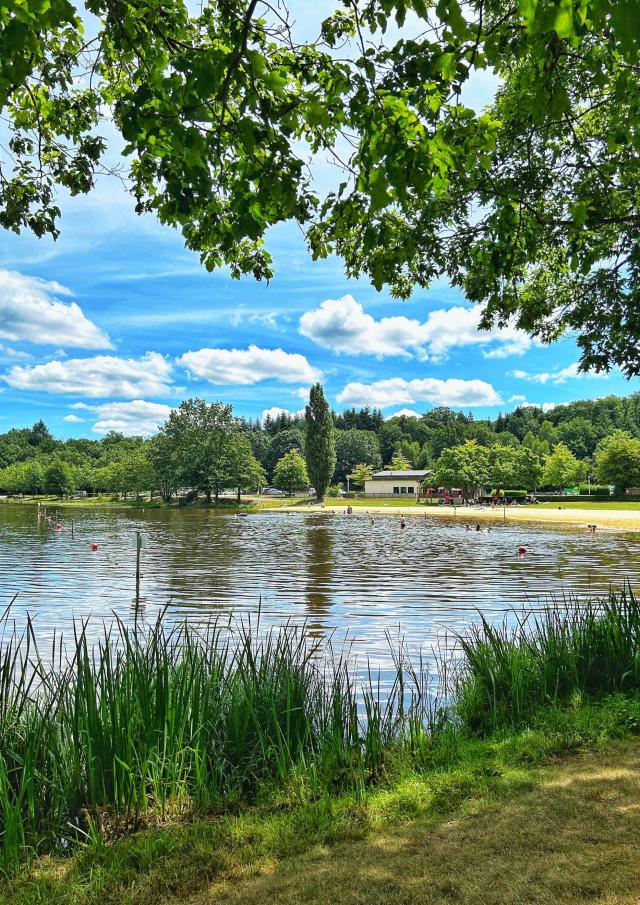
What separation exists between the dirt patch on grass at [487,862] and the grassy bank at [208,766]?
0.24m

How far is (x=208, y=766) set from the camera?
4766 millimetres

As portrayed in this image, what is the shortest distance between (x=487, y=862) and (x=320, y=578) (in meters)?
18.0

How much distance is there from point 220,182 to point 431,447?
455ft

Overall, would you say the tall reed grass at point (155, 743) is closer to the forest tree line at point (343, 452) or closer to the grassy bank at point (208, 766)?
the grassy bank at point (208, 766)

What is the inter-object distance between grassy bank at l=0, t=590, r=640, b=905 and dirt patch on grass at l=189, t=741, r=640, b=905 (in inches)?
9.4

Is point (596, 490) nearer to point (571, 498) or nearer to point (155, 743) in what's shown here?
Answer: point (571, 498)

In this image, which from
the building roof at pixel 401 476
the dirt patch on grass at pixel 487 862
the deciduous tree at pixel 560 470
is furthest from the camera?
the building roof at pixel 401 476

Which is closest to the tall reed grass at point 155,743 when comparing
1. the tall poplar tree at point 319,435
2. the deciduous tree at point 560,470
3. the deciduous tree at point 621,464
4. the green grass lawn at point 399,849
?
the green grass lawn at point 399,849

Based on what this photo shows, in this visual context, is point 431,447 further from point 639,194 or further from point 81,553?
point 639,194

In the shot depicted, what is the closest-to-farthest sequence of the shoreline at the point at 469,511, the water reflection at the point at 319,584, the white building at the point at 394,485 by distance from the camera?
the water reflection at the point at 319,584 < the shoreline at the point at 469,511 < the white building at the point at 394,485

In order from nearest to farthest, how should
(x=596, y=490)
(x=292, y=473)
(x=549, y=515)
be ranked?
(x=549, y=515)
(x=596, y=490)
(x=292, y=473)

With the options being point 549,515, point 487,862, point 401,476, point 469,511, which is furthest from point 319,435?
point 487,862

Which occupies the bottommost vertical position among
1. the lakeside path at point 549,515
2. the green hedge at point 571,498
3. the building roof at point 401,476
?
the lakeside path at point 549,515

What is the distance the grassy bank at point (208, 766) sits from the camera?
3.61m
